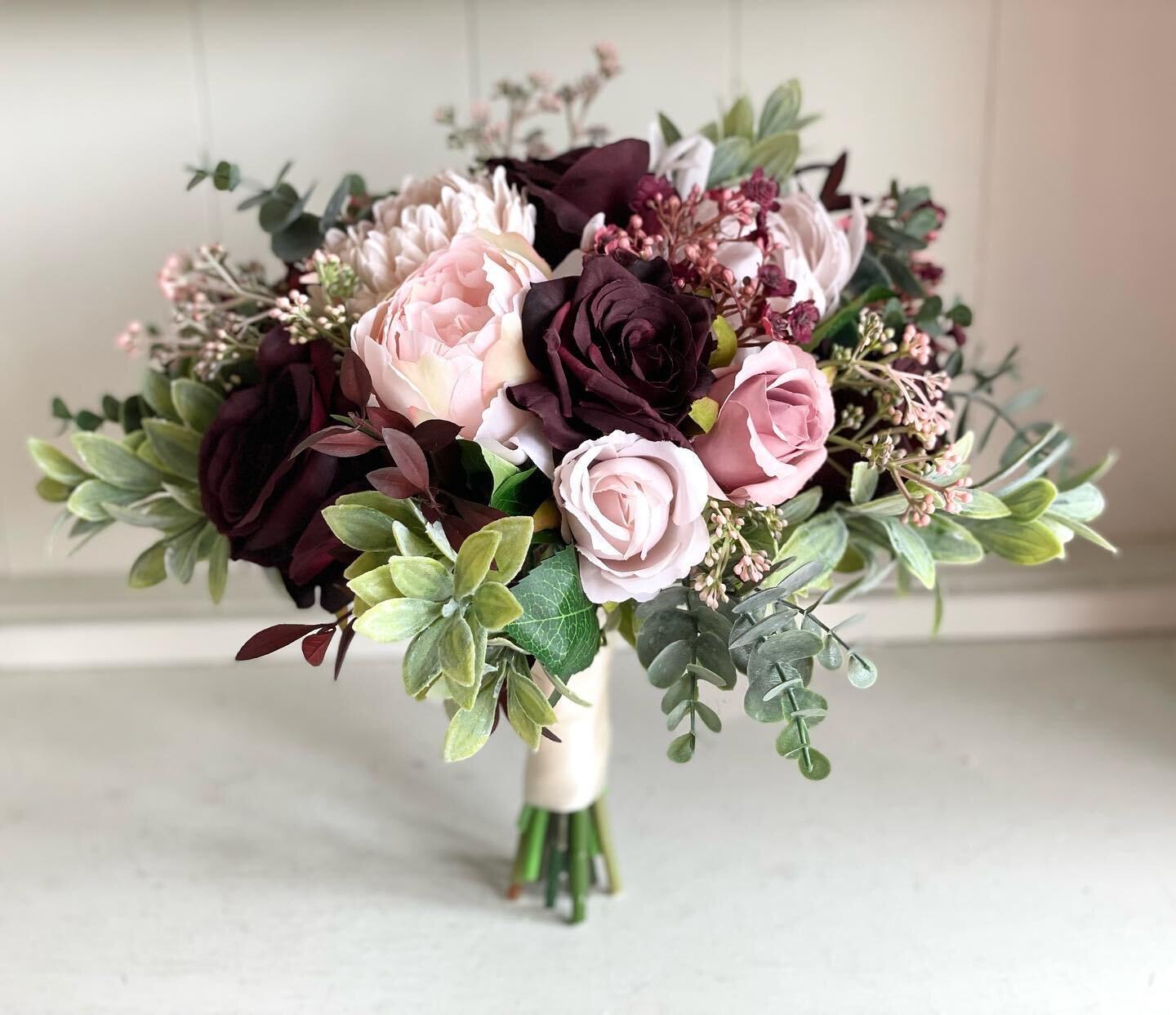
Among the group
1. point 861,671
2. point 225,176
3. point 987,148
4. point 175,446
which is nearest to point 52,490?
point 175,446

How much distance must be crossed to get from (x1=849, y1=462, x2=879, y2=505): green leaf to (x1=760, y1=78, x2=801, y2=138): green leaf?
0.31 meters

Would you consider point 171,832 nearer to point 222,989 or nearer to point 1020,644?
point 222,989

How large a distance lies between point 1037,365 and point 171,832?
1.00 meters

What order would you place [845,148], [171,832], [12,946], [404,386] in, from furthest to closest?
[845,148] → [171,832] → [12,946] → [404,386]

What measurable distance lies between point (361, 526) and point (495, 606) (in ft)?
0.28

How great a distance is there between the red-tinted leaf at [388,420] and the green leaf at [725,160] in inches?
11.8

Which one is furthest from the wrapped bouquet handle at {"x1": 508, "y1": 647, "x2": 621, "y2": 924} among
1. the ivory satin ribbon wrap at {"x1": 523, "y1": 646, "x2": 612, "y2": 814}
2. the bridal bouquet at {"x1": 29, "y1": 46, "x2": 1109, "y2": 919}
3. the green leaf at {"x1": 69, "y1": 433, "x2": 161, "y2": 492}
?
the green leaf at {"x1": 69, "y1": 433, "x2": 161, "y2": 492}

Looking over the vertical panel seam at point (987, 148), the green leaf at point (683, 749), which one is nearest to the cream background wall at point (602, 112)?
the vertical panel seam at point (987, 148)

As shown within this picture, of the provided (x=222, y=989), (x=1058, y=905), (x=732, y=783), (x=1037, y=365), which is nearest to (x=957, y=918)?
(x=1058, y=905)

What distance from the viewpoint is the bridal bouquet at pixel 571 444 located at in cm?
49

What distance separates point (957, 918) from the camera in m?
0.73

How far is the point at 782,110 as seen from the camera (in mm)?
739

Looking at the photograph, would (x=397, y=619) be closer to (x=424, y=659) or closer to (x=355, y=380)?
(x=424, y=659)

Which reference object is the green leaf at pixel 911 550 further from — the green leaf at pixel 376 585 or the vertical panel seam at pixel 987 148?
the vertical panel seam at pixel 987 148
